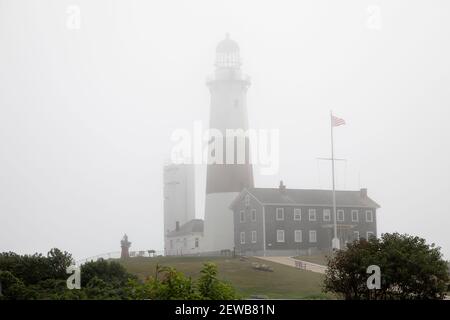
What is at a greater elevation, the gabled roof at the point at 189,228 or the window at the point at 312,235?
the gabled roof at the point at 189,228

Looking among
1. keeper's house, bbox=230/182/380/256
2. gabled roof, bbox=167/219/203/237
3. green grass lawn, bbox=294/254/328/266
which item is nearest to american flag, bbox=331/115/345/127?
green grass lawn, bbox=294/254/328/266

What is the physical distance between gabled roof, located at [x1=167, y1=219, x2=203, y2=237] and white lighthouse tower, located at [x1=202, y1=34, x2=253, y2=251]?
652 cm

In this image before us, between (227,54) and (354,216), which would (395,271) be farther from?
(227,54)

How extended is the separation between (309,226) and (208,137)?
38.7 ft

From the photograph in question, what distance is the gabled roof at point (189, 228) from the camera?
79.5 m

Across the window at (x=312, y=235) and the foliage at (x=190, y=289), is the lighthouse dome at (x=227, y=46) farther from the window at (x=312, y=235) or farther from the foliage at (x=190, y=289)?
the foliage at (x=190, y=289)

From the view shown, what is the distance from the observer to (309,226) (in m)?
70.8

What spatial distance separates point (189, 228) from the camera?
8088 centimetres

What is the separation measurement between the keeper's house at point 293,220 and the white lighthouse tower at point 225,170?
3.76 ft

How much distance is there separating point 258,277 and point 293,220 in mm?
20288
